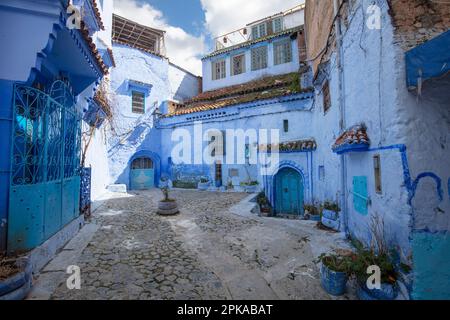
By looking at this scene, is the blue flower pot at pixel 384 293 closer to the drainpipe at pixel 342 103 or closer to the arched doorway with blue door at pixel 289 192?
the drainpipe at pixel 342 103

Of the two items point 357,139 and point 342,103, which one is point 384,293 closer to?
point 357,139

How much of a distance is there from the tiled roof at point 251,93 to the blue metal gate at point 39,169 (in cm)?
976

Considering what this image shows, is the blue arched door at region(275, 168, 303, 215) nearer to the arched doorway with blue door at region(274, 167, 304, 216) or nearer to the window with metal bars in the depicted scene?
the arched doorway with blue door at region(274, 167, 304, 216)

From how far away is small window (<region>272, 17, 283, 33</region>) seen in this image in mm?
19203

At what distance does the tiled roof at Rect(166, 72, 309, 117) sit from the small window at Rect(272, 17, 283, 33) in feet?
18.3

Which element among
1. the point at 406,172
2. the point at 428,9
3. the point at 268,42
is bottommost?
the point at 406,172

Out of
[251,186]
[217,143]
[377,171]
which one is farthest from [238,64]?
[377,171]

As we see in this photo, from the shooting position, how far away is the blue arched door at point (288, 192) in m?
11.5

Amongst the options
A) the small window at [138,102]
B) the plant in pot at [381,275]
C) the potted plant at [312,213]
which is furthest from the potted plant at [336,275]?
the small window at [138,102]

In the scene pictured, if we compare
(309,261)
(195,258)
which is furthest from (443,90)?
(195,258)

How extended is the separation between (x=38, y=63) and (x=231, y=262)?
510 cm

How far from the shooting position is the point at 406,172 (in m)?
3.15

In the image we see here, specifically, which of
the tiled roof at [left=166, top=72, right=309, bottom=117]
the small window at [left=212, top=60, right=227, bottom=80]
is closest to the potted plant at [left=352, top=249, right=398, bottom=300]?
the tiled roof at [left=166, top=72, right=309, bottom=117]
